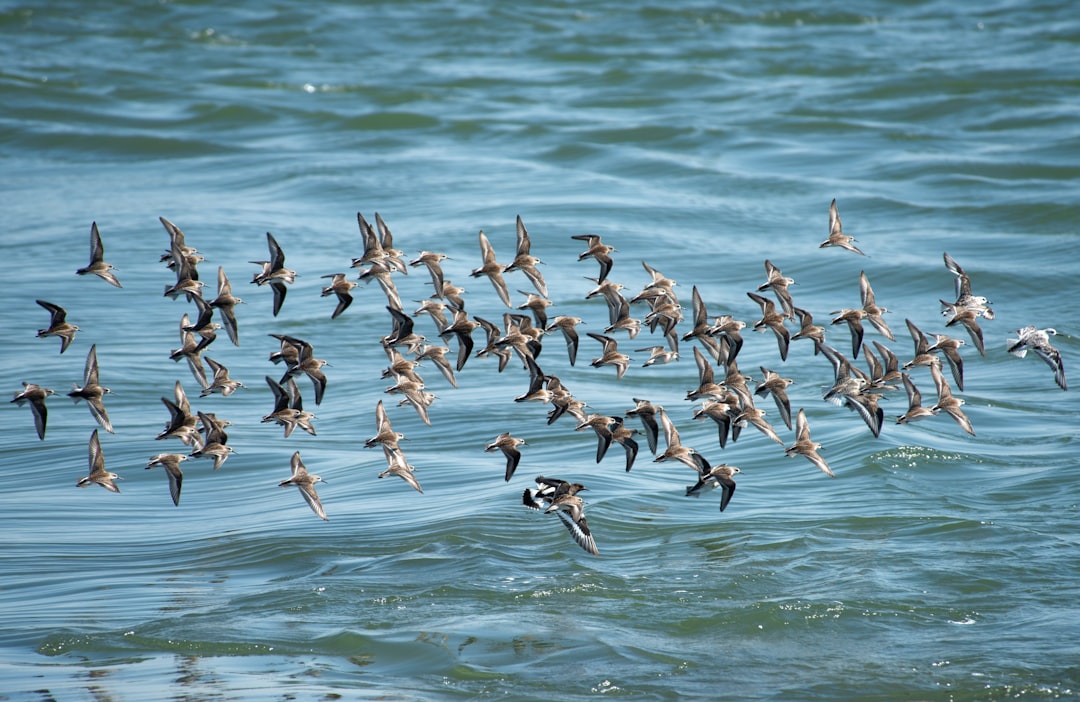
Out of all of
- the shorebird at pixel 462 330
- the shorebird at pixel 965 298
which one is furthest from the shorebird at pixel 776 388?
the shorebird at pixel 462 330

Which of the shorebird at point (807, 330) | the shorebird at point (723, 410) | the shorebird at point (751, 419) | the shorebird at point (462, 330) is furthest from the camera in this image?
the shorebird at point (807, 330)

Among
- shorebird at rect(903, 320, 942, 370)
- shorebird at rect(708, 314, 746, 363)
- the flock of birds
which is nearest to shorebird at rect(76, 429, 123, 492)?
the flock of birds

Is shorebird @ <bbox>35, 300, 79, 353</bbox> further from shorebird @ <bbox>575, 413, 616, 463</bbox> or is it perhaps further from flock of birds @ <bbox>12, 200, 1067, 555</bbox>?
shorebird @ <bbox>575, 413, 616, 463</bbox>

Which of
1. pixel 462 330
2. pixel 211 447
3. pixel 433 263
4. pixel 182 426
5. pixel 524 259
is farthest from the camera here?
pixel 433 263

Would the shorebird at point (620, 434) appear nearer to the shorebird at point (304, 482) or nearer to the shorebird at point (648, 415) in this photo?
the shorebird at point (648, 415)

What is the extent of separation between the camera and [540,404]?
1986cm

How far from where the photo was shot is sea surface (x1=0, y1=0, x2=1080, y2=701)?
12.1m

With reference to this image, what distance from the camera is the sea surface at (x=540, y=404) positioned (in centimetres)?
1209

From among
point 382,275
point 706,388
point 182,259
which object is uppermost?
point 182,259

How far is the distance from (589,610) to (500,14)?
44938 mm

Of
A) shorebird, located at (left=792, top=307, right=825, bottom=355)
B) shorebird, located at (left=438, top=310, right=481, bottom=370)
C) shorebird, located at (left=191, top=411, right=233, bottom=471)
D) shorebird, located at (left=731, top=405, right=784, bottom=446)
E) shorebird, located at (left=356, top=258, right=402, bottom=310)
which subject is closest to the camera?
shorebird, located at (left=191, top=411, right=233, bottom=471)

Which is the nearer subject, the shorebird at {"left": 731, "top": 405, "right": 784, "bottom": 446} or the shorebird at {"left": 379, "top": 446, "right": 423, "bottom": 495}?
the shorebird at {"left": 379, "top": 446, "right": 423, "bottom": 495}

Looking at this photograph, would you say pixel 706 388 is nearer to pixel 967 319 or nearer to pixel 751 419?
pixel 751 419

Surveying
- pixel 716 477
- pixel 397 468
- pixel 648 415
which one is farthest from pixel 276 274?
pixel 716 477
